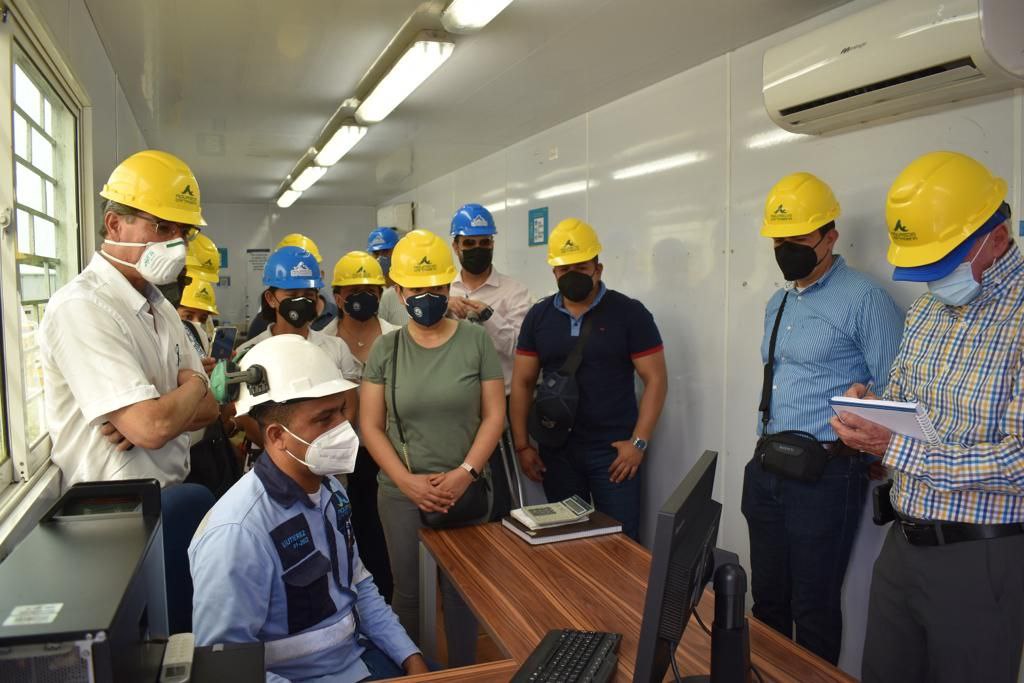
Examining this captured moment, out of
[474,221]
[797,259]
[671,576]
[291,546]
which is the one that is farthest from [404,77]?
[671,576]

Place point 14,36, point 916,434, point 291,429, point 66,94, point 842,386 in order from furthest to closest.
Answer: point 66,94, point 842,386, point 14,36, point 916,434, point 291,429

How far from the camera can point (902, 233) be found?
1.93m

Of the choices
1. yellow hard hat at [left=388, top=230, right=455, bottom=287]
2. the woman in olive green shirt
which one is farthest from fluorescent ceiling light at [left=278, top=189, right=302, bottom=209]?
the woman in olive green shirt

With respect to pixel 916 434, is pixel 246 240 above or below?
above

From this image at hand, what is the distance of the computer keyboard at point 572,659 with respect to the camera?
1398 mm

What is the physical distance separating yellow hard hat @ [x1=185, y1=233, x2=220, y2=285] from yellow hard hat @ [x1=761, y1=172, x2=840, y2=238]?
105 inches

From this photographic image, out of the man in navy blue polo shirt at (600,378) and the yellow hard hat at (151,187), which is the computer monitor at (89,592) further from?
the man in navy blue polo shirt at (600,378)

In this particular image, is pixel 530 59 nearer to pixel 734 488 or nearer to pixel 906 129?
pixel 906 129

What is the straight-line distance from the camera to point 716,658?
1.23 m

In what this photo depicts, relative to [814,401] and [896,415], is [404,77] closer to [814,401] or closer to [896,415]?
[814,401]

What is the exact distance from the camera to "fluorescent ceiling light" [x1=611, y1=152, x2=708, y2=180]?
3611mm

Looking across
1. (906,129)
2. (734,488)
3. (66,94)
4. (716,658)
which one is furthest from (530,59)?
(716,658)

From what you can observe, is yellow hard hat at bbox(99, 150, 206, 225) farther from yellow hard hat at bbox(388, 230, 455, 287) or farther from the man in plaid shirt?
the man in plaid shirt

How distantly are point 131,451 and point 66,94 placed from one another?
1.77m
